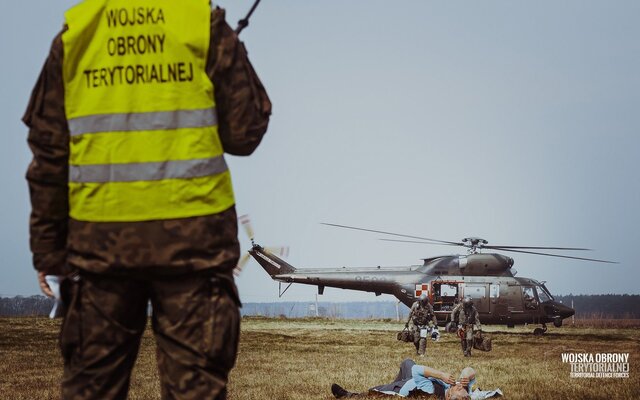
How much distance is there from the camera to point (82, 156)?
212cm

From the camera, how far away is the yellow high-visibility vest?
6.76ft

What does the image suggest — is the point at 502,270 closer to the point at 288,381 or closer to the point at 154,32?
the point at 288,381

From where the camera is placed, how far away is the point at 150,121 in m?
2.07

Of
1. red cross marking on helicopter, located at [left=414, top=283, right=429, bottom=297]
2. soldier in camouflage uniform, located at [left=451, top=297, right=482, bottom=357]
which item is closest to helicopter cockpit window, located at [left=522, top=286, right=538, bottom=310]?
red cross marking on helicopter, located at [left=414, top=283, right=429, bottom=297]

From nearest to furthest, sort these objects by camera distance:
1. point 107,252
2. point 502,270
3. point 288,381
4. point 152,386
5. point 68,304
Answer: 1. point 107,252
2. point 68,304
3. point 152,386
4. point 288,381
5. point 502,270

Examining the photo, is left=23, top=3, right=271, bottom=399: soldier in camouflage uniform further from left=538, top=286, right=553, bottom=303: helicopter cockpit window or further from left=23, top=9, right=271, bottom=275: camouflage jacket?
left=538, top=286, right=553, bottom=303: helicopter cockpit window

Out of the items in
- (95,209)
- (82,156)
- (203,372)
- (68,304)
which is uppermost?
(82,156)

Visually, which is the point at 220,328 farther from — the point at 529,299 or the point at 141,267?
the point at 529,299

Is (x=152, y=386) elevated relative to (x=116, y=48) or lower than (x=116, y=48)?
lower

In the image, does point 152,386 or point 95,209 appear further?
point 152,386

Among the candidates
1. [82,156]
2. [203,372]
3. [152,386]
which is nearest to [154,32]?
[82,156]

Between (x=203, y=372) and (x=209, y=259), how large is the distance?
0.32m

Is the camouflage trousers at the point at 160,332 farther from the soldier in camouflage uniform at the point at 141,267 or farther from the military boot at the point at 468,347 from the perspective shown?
the military boot at the point at 468,347

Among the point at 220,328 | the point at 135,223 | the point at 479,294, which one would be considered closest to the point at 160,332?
the point at 220,328
